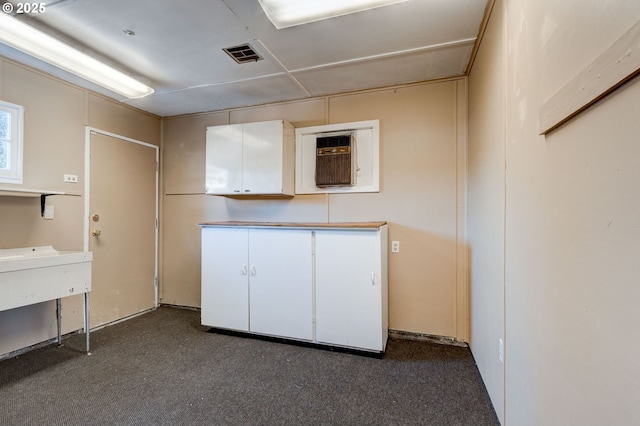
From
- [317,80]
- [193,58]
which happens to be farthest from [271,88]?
[193,58]

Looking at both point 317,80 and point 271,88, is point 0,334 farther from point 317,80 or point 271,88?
point 317,80

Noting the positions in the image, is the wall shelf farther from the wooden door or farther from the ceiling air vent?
the ceiling air vent

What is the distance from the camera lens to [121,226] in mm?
3473

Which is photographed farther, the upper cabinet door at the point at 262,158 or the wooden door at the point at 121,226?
the wooden door at the point at 121,226

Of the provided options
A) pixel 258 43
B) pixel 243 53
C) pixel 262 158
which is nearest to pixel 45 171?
pixel 262 158

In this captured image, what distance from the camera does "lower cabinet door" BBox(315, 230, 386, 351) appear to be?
2.54 m

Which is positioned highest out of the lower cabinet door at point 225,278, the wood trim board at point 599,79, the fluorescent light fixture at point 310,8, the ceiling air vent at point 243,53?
the ceiling air vent at point 243,53

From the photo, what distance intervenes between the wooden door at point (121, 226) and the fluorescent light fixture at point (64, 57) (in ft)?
2.35

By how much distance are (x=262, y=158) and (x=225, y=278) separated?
1.40m

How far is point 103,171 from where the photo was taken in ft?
10.8

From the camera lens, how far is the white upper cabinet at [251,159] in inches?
122

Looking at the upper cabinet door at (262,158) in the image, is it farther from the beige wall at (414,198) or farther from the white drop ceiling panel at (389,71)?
the white drop ceiling panel at (389,71)

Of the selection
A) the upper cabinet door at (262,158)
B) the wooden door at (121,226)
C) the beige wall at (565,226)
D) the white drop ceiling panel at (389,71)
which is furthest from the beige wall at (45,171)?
the beige wall at (565,226)

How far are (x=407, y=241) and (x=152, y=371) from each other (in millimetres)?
2650
